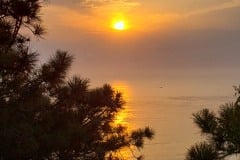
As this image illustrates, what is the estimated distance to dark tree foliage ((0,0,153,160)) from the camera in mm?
6703

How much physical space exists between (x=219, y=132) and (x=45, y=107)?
16.6 ft

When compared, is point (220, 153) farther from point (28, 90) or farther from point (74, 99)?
point (74, 99)

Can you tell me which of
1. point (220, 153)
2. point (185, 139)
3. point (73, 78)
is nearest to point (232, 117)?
point (220, 153)

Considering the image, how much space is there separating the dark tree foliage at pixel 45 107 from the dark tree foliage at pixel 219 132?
11.2ft

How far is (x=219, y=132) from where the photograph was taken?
350 centimetres

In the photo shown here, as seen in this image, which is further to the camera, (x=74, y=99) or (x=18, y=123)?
(x=74, y=99)

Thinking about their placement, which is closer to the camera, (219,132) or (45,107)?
(219,132)

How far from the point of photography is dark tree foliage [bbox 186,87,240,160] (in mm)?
3146

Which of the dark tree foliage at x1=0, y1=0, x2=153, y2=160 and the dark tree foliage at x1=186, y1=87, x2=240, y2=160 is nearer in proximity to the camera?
the dark tree foliage at x1=186, y1=87, x2=240, y2=160

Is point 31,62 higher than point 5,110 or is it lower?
higher

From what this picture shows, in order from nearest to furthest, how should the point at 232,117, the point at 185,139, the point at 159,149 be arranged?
the point at 232,117 → the point at 159,149 → the point at 185,139

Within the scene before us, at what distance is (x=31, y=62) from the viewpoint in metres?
7.09

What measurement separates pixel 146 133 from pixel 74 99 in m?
2.56

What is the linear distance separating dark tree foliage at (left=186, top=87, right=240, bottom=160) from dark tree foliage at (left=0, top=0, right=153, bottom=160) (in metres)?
3.42
